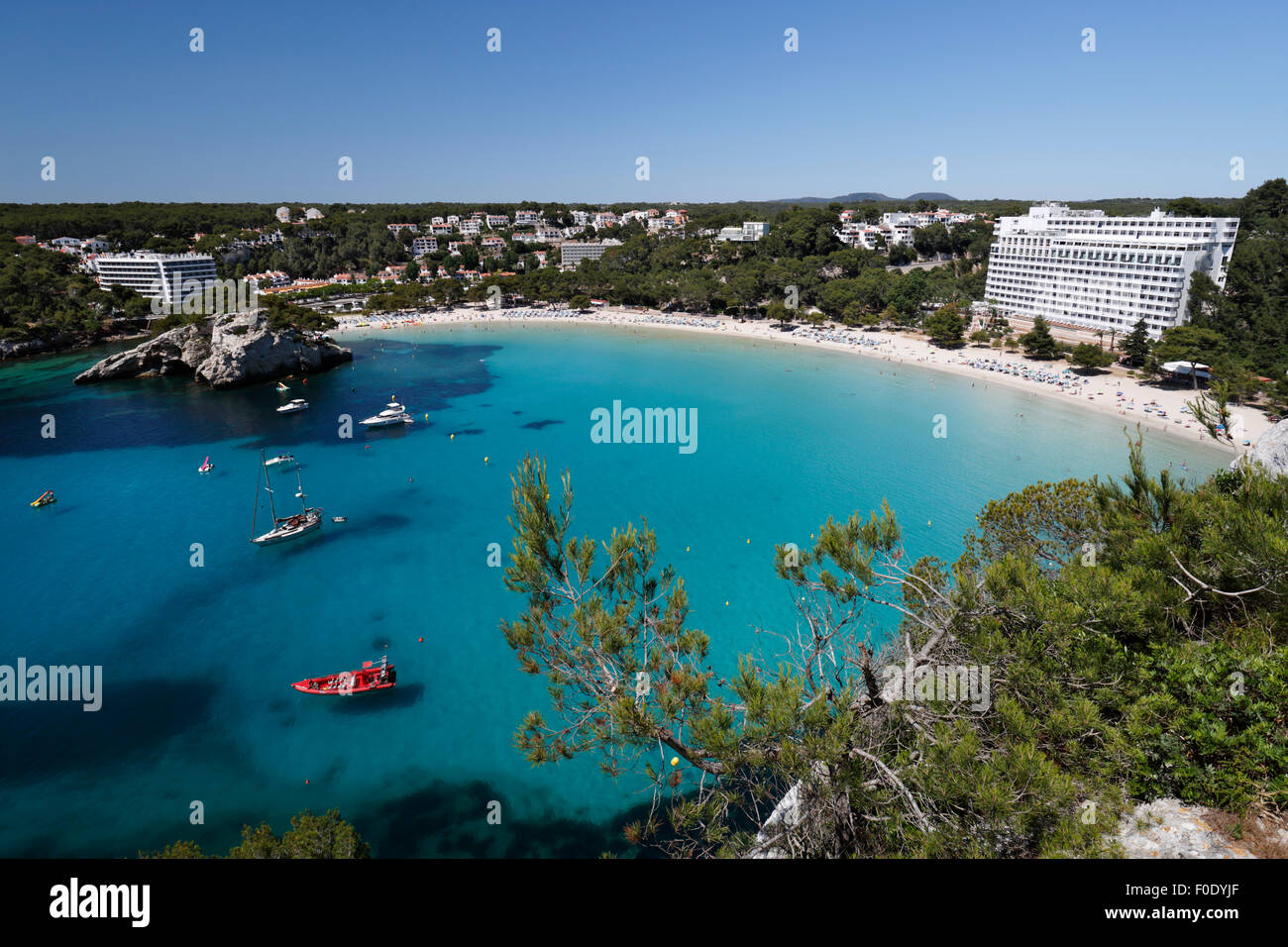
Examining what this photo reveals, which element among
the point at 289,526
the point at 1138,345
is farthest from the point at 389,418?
the point at 1138,345

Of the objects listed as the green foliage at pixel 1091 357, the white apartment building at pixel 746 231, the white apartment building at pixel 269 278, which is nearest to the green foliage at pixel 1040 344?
the green foliage at pixel 1091 357

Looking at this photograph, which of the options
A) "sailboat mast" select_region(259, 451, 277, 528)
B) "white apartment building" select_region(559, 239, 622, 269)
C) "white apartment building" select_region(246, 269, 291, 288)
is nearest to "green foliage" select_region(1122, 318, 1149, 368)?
"sailboat mast" select_region(259, 451, 277, 528)

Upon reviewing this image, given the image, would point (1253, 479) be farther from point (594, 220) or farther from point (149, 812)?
point (594, 220)

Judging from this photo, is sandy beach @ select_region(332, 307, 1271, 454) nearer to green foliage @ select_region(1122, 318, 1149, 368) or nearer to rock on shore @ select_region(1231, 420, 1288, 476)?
green foliage @ select_region(1122, 318, 1149, 368)

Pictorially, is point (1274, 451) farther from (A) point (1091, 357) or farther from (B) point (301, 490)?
(A) point (1091, 357)
